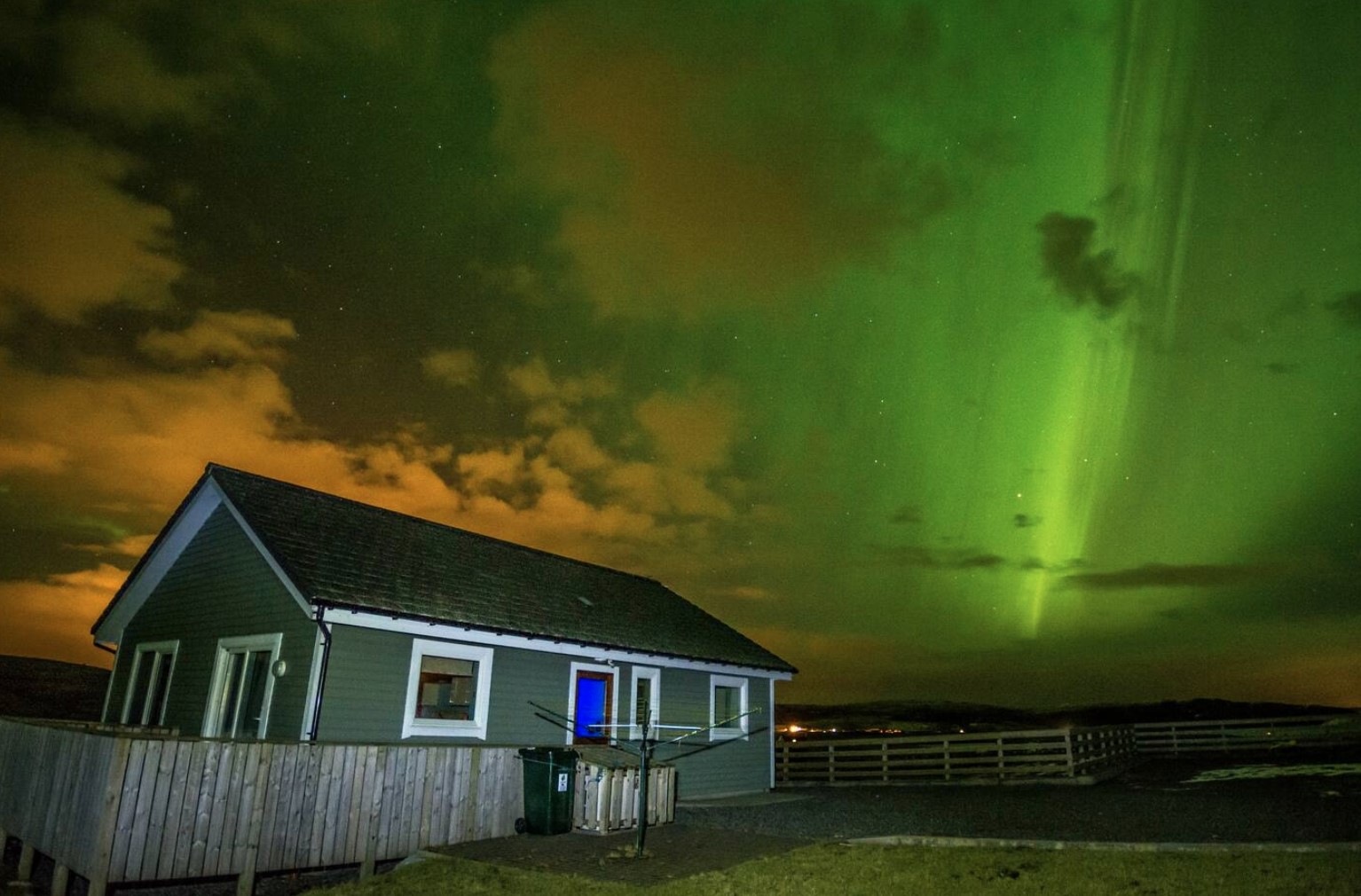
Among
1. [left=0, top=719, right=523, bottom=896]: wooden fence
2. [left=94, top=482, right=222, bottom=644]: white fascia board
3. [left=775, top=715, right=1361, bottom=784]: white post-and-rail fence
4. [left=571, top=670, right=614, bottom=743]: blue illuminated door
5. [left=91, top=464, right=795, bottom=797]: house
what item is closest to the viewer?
[left=0, top=719, right=523, bottom=896]: wooden fence

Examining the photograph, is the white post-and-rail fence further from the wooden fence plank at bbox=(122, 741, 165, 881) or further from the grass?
the wooden fence plank at bbox=(122, 741, 165, 881)

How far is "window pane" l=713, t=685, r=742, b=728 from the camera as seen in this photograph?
22.2 metres

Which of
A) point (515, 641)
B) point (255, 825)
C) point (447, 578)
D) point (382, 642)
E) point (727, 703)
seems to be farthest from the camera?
point (727, 703)

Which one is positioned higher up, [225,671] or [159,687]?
[225,671]

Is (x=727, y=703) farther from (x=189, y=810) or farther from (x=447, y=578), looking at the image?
(x=189, y=810)

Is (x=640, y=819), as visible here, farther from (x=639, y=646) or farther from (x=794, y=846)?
(x=639, y=646)

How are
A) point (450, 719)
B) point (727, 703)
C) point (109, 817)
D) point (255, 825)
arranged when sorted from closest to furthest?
point (109, 817)
point (255, 825)
point (450, 719)
point (727, 703)

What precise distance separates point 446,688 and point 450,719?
30.3 feet

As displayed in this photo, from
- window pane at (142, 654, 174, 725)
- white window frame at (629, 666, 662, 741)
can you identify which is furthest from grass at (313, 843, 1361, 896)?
window pane at (142, 654, 174, 725)

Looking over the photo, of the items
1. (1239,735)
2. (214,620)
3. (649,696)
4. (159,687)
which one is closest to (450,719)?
(214,620)

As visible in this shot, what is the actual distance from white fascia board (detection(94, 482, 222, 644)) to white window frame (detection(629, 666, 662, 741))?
10116mm

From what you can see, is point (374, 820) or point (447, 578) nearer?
point (374, 820)

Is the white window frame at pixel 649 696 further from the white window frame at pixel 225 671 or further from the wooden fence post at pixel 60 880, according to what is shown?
the wooden fence post at pixel 60 880

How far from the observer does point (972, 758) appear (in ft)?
78.3
